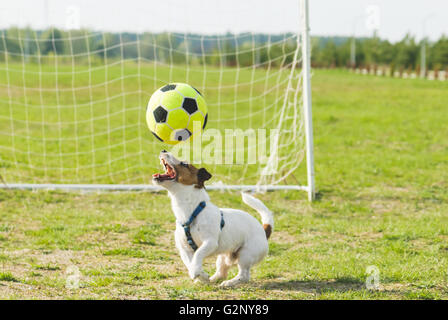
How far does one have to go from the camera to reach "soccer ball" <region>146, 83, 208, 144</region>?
5.73 m

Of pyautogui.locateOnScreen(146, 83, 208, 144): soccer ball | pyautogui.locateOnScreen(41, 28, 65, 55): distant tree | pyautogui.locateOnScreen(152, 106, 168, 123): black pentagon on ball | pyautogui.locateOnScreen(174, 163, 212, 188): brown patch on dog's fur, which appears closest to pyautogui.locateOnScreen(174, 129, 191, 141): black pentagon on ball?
pyautogui.locateOnScreen(146, 83, 208, 144): soccer ball

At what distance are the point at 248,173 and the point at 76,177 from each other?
3.31 metres

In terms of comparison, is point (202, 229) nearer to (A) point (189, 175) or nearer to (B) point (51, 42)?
(A) point (189, 175)

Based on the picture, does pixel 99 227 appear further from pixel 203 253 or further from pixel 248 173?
pixel 248 173

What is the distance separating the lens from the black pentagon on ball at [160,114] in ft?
18.8

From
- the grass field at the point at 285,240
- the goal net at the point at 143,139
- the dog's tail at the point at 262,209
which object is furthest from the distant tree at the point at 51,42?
the dog's tail at the point at 262,209
